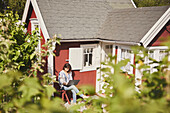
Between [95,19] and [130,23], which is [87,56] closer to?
[95,19]

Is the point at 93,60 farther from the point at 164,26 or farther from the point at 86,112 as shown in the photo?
the point at 86,112

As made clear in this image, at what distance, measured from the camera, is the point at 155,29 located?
6695 millimetres

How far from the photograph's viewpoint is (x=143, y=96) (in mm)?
1547

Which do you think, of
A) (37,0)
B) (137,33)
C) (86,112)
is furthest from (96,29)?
(86,112)

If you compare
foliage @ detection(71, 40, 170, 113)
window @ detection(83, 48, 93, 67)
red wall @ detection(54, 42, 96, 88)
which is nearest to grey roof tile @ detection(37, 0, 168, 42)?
red wall @ detection(54, 42, 96, 88)

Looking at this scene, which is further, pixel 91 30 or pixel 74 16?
pixel 74 16

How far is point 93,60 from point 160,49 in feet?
10.3

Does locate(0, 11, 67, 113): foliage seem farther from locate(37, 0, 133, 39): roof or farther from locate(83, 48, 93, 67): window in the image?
locate(83, 48, 93, 67): window

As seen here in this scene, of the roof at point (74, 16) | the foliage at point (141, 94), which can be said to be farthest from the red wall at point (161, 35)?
→ the foliage at point (141, 94)

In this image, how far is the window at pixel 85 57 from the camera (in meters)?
8.03

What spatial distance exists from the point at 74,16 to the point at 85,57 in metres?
2.05

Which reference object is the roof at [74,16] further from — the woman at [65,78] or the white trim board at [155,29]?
the white trim board at [155,29]

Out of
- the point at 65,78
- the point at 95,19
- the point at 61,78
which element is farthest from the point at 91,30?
the point at 61,78

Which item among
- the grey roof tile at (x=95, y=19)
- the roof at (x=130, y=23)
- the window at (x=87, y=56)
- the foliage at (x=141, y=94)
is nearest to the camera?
the foliage at (x=141, y=94)
